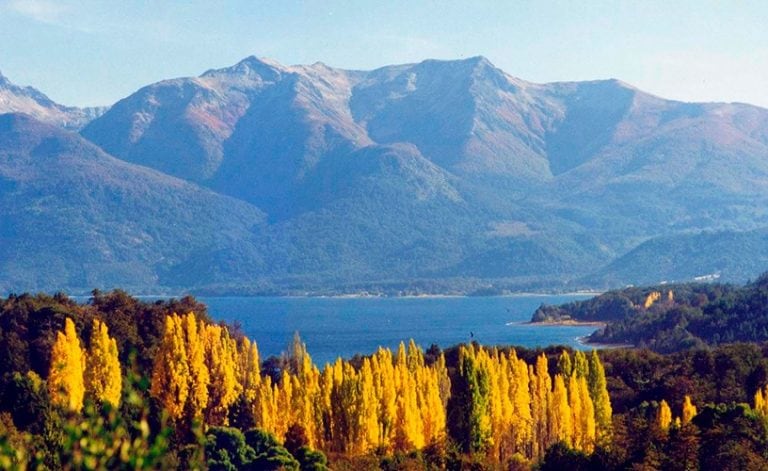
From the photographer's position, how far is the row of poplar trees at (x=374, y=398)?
5103 cm

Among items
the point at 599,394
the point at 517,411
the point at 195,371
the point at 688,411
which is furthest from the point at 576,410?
the point at 195,371

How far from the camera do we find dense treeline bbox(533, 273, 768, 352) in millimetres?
112125

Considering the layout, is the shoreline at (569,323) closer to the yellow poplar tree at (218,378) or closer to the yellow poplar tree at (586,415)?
the yellow poplar tree at (218,378)

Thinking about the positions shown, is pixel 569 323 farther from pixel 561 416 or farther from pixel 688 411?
pixel 688 411

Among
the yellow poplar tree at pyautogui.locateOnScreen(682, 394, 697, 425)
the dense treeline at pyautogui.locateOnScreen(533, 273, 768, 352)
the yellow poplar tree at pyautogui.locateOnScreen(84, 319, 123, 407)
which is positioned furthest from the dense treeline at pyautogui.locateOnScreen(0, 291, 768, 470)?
the dense treeline at pyautogui.locateOnScreen(533, 273, 768, 352)

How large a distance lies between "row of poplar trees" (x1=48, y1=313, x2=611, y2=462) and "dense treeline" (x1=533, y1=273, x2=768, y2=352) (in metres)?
52.9

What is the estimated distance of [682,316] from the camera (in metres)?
125

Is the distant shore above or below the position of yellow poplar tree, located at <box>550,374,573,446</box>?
below

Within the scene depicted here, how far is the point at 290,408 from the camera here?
171 ft

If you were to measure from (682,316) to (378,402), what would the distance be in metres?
79.4

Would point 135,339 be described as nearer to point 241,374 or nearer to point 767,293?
point 241,374

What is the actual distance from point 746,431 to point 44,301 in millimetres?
38276

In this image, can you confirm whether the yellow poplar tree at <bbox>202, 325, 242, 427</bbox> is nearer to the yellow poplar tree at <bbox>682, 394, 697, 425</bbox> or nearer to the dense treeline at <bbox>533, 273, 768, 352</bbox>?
the yellow poplar tree at <bbox>682, 394, 697, 425</bbox>

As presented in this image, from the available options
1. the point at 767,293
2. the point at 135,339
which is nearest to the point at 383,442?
the point at 135,339
